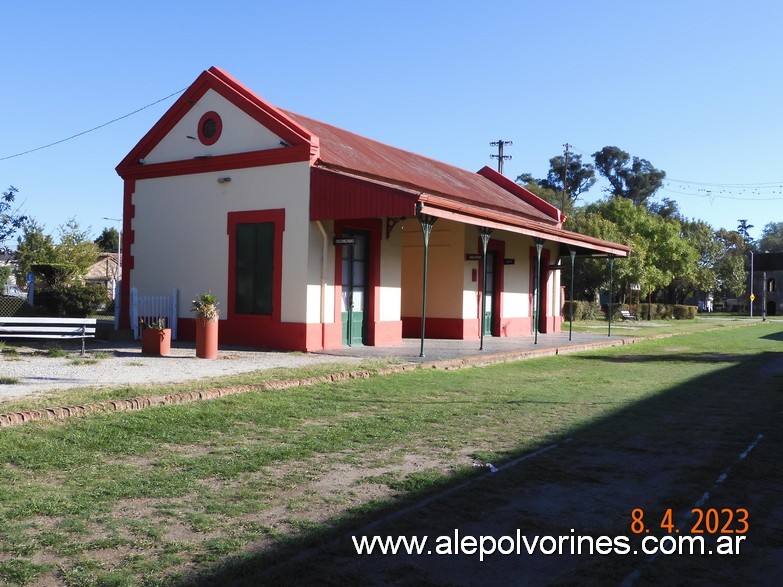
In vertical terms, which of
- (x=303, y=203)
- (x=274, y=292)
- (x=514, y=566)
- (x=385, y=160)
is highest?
(x=385, y=160)

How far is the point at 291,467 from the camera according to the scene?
6.17m

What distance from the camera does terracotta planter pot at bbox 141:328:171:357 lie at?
47.9 ft

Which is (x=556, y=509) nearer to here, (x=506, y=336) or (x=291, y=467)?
(x=291, y=467)

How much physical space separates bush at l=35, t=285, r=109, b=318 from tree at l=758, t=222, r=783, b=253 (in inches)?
4827

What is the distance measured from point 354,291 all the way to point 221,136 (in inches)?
189

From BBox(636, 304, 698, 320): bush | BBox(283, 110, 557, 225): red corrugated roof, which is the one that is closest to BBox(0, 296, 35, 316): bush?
BBox(283, 110, 557, 225): red corrugated roof

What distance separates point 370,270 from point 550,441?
36.1 feet

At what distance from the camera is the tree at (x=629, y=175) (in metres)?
88.9

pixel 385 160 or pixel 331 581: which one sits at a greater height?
pixel 385 160

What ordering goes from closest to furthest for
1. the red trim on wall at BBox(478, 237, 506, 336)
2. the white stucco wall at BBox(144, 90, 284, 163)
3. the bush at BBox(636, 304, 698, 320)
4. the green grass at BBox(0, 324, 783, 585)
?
the green grass at BBox(0, 324, 783, 585) < the white stucco wall at BBox(144, 90, 284, 163) < the red trim on wall at BBox(478, 237, 506, 336) < the bush at BBox(636, 304, 698, 320)

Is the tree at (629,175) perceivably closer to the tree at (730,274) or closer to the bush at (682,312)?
the tree at (730,274)

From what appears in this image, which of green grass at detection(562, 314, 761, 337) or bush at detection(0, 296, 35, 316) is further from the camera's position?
green grass at detection(562, 314, 761, 337)

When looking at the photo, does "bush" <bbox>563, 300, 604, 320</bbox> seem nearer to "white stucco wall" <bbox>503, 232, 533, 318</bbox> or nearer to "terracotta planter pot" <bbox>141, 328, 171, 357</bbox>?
"white stucco wall" <bbox>503, 232, 533, 318</bbox>

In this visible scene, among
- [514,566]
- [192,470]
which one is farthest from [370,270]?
[514,566]
